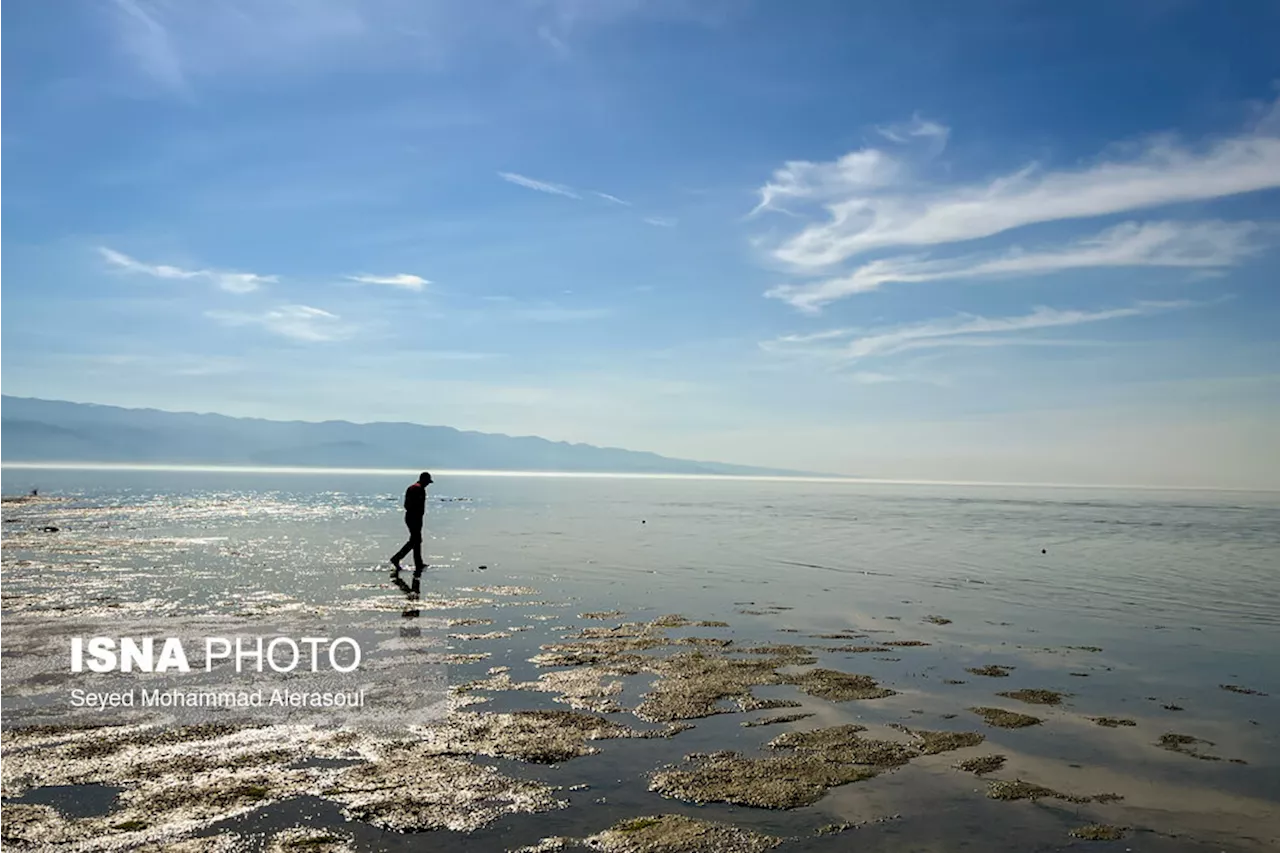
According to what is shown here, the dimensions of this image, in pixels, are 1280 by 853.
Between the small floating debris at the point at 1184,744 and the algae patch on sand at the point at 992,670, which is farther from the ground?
the small floating debris at the point at 1184,744

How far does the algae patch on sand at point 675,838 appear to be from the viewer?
812cm

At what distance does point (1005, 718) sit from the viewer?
13.1 metres

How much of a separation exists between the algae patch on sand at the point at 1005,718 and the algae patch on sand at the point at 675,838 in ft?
19.9

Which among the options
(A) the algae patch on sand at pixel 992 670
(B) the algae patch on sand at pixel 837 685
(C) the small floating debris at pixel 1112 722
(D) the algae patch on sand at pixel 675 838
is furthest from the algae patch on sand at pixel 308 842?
(A) the algae patch on sand at pixel 992 670

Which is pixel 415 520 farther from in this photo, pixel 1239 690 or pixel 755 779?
pixel 1239 690

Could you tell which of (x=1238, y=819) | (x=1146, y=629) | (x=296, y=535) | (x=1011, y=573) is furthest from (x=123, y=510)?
(x=1238, y=819)

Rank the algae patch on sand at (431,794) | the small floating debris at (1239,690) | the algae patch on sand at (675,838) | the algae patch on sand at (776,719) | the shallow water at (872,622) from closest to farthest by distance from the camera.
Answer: the algae patch on sand at (675,838) → the algae patch on sand at (431,794) → the shallow water at (872,622) → the algae patch on sand at (776,719) → the small floating debris at (1239,690)

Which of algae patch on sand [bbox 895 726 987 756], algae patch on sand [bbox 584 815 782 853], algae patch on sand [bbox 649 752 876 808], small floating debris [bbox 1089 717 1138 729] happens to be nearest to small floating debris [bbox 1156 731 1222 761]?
small floating debris [bbox 1089 717 1138 729]

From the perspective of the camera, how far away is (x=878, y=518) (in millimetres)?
74250

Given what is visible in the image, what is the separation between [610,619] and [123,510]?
58.0 m

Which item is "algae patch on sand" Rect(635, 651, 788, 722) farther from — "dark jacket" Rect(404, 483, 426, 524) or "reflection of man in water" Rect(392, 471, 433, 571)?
"dark jacket" Rect(404, 483, 426, 524)

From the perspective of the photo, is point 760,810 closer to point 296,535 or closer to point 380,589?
point 380,589

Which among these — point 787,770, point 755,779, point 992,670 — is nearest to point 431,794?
point 755,779

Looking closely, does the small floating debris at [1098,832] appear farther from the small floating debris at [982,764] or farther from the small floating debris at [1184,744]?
the small floating debris at [1184,744]
